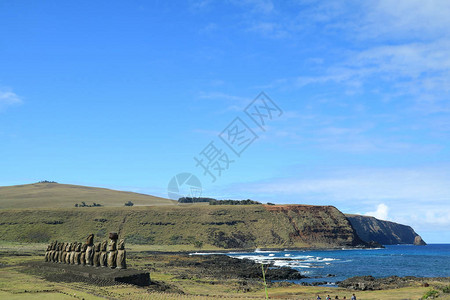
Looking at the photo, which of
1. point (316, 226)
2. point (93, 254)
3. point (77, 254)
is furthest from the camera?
A: point (316, 226)

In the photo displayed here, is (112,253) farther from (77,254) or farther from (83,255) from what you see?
(77,254)

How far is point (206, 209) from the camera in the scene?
160 m

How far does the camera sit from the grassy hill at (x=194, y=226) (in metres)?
133

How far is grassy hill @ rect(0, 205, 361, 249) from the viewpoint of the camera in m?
133

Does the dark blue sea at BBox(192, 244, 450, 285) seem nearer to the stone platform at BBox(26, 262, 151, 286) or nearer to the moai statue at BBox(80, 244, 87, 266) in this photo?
the stone platform at BBox(26, 262, 151, 286)

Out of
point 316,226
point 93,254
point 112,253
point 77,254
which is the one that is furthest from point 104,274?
point 316,226

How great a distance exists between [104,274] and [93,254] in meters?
6.49

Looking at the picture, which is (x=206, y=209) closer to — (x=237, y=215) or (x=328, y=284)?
(x=237, y=215)

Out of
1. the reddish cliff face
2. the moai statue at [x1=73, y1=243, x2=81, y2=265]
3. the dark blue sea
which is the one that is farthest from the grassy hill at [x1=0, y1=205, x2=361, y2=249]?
the moai statue at [x1=73, y1=243, x2=81, y2=265]

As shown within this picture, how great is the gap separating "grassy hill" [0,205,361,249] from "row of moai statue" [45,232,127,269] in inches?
3070

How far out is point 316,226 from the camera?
158m

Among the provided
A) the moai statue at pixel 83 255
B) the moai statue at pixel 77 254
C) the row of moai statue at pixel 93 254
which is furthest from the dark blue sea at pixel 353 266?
the moai statue at pixel 77 254

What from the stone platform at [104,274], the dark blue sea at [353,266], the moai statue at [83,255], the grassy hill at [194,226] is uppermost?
the grassy hill at [194,226]

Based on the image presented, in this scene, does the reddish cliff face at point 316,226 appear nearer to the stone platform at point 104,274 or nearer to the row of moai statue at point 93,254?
the row of moai statue at point 93,254
